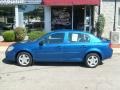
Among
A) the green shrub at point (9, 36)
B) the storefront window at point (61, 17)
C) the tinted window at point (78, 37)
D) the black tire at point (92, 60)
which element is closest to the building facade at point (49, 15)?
the storefront window at point (61, 17)

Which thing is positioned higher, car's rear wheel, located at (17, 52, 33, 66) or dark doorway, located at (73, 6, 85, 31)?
dark doorway, located at (73, 6, 85, 31)

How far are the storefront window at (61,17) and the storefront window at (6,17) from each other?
282cm

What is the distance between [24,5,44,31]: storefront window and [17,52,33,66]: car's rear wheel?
9448 millimetres

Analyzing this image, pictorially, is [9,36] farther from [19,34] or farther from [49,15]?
[49,15]

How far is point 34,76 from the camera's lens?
10695 mm

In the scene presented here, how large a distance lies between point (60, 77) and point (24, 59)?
2520 millimetres

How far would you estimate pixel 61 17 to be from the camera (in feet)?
72.2

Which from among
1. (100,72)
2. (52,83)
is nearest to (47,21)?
(100,72)

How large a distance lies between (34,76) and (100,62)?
133 inches

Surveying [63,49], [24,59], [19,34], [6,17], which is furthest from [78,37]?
[6,17]

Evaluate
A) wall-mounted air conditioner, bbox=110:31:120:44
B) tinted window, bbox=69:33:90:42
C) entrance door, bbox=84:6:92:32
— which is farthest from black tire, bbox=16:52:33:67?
entrance door, bbox=84:6:92:32

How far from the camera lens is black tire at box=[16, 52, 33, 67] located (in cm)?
1253

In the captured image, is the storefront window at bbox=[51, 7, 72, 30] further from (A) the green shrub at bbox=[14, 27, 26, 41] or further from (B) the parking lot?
(B) the parking lot

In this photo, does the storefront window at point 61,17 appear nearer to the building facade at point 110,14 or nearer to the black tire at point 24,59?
the building facade at point 110,14
